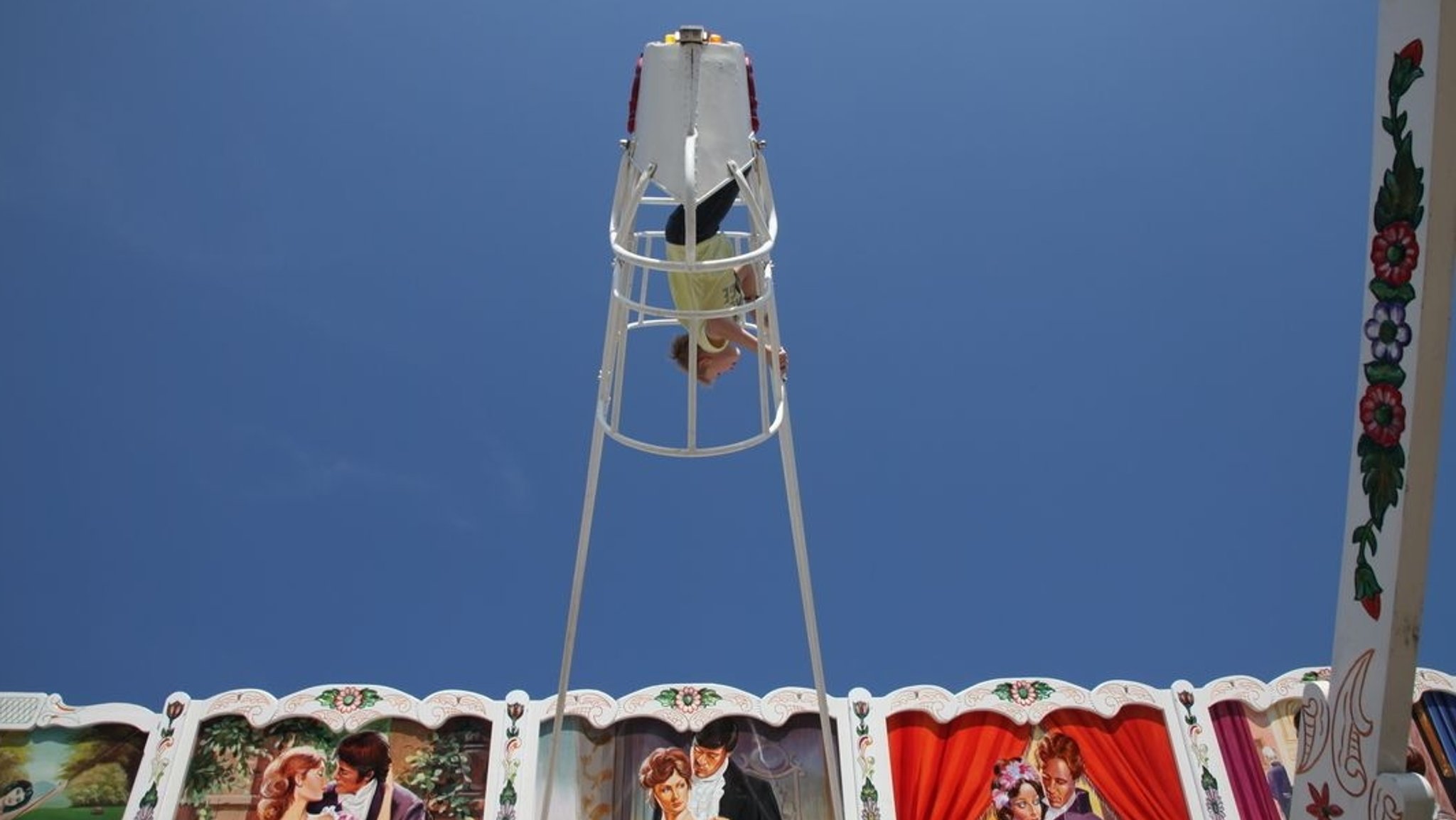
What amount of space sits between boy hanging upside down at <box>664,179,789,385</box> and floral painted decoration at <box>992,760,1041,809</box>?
3929mm

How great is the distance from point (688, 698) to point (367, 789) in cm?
214

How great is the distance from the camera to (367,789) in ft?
24.7

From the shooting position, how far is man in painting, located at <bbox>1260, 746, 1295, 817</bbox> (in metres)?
7.65

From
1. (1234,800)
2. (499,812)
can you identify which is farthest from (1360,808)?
(499,812)

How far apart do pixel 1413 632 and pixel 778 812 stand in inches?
197

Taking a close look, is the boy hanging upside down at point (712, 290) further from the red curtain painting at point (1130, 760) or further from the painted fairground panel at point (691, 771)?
the red curtain painting at point (1130, 760)

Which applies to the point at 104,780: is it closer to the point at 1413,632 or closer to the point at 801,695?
the point at 801,695

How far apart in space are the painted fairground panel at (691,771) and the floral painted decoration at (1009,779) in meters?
1.11

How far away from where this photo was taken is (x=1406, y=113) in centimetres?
330

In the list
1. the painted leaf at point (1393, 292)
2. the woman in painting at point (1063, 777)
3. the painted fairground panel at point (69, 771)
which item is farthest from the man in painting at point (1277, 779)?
the painted fairground panel at point (69, 771)

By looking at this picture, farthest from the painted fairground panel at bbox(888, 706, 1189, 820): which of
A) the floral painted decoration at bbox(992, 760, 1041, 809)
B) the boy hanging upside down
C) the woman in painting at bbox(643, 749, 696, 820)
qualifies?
the boy hanging upside down

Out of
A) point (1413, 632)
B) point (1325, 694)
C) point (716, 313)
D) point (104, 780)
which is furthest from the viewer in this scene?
point (104, 780)

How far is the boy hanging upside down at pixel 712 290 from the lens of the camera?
4312mm

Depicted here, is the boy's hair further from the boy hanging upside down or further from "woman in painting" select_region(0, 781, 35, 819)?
"woman in painting" select_region(0, 781, 35, 819)
